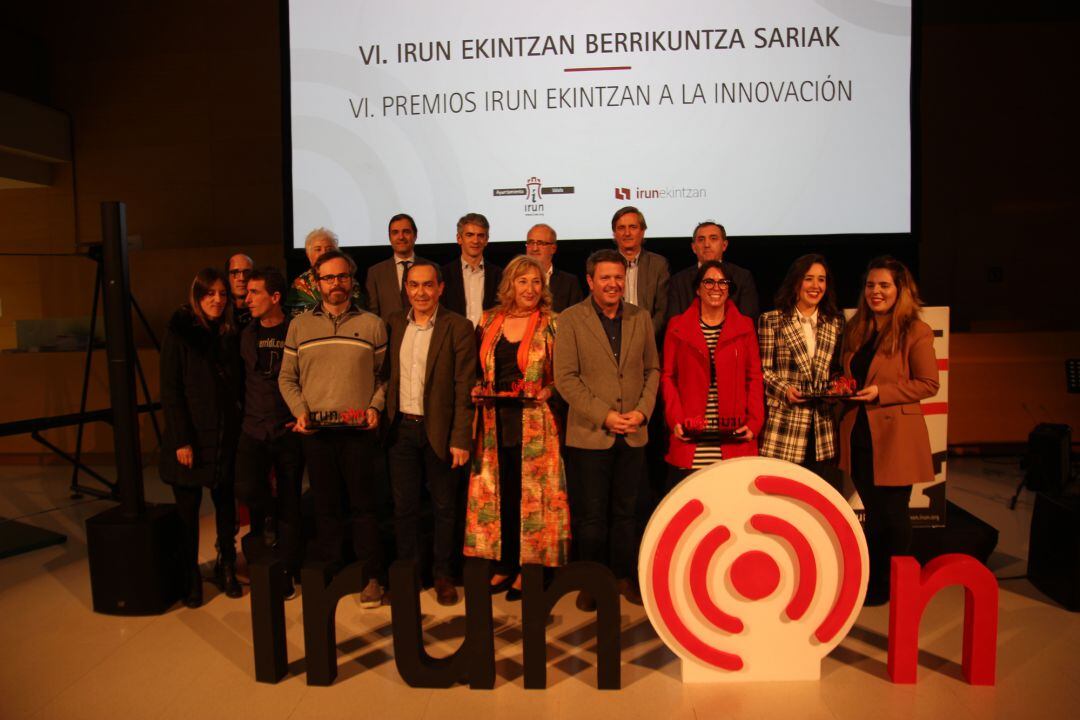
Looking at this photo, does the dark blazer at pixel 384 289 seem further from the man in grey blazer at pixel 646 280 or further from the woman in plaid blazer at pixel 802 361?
the woman in plaid blazer at pixel 802 361

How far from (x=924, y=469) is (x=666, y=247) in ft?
8.08

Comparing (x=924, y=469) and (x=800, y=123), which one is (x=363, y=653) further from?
(x=800, y=123)

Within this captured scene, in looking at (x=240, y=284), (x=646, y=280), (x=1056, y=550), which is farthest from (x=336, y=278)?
(x=1056, y=550)

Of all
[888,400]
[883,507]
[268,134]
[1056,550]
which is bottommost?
[1056,550]

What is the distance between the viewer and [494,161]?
4.86 meters

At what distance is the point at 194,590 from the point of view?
120 inches

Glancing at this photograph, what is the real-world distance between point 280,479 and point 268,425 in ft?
0.92

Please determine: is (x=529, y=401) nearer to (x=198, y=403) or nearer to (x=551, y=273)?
(x=551, y=273)

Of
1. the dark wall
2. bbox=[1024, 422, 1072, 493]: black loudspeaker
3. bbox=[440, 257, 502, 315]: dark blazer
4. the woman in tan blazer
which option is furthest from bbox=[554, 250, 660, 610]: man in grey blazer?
bbox=[1024, 422, 1072, 493]: black loudspeaker

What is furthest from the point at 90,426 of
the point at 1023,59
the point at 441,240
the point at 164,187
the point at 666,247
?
the point at 1023,59

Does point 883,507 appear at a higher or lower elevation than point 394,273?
lower

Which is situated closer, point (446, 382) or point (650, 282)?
point (446, 382)

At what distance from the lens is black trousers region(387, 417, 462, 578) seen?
9.38ft

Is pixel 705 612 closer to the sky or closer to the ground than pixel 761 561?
closer to the ground
